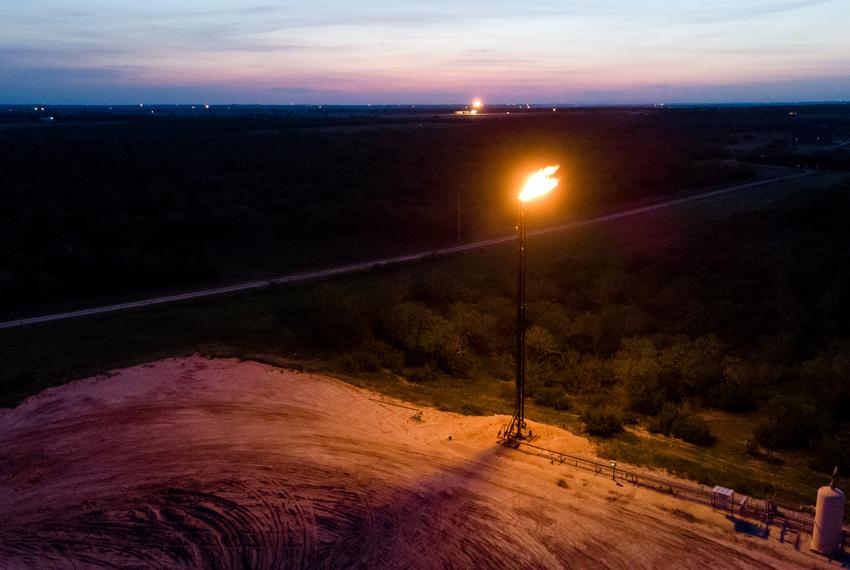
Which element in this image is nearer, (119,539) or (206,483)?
(119,539)

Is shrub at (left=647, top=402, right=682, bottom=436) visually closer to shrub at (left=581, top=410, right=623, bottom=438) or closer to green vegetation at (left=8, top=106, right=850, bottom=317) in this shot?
shrub at (left=581, top=410, right=623, bottom=438)

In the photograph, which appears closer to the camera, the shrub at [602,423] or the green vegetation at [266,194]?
the shrub at [602,423]

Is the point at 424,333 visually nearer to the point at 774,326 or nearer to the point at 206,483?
the point at 206,483

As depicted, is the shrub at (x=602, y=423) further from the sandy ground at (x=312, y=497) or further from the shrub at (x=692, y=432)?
the shrub at (x=692, y=432)

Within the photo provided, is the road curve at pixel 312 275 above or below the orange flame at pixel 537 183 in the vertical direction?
below

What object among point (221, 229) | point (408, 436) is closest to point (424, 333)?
point (408, 436)

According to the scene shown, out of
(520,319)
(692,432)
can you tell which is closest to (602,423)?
(692,432)

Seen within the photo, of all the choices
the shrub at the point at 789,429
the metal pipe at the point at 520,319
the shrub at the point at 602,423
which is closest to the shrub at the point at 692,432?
the shrub at the point at 789,429
